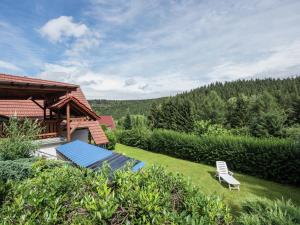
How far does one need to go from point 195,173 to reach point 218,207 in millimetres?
11844

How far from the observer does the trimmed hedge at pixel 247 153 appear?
39.1 ft

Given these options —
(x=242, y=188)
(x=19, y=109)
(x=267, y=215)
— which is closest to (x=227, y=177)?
(x=242, y=188)

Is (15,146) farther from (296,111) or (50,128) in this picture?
(296,111)

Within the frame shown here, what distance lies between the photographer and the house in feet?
29.3

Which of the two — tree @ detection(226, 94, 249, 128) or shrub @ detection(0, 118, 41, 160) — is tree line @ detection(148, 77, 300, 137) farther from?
shrub @ detection(0, 118, 41, 160)

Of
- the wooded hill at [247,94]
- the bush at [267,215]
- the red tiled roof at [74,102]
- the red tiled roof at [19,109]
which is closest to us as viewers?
the bush at [267,215]

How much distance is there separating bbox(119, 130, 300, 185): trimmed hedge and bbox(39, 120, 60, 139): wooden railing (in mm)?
11810

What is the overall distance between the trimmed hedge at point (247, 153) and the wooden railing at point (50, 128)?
11.8 m

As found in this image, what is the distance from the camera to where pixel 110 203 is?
2326mm

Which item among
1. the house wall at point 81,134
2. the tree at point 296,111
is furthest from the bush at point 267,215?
the tree at point 296,111

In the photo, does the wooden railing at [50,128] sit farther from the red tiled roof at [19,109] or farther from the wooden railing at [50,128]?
the red tiled roof at [19,109]

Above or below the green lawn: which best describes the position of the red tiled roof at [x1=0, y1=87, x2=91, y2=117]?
above

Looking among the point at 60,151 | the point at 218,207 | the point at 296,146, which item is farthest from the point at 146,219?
the point at 296,146

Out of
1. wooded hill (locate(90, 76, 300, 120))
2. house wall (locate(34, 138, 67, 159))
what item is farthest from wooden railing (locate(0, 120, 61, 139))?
wooded hill (locate(90, 76, 300, 120))
